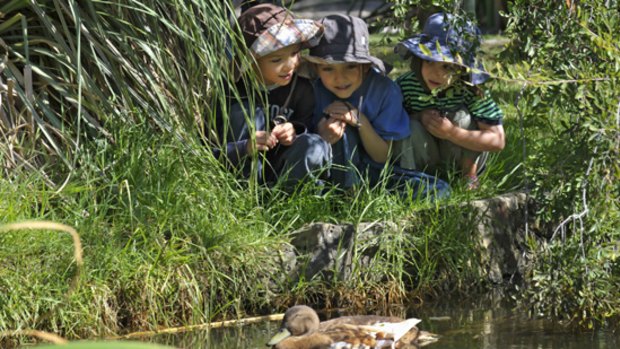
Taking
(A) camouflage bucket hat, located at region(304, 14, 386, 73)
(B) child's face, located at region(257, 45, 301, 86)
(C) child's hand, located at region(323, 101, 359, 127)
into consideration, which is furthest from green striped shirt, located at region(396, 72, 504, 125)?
(B) child's face, located at region(257, 45, 301, 86)

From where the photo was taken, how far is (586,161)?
4.41m

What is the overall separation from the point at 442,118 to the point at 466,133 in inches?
5.8

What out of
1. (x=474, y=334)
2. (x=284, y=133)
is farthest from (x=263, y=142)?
(x=474, y=334)

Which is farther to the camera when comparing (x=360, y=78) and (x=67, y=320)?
(x=360, y=78)

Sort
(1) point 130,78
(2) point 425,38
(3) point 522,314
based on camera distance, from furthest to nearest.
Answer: (2) point 425,38
(1) point 130,78
(3) point 522,314

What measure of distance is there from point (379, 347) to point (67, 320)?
1.23m

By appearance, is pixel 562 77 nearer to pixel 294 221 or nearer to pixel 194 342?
pixel 294 221

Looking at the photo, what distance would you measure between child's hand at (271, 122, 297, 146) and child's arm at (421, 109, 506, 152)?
2.50ft

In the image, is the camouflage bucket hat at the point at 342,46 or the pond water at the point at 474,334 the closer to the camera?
the pond water at the point at 474,334

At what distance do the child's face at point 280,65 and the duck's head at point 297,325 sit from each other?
5.25 feet

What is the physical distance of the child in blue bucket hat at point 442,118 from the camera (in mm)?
5711

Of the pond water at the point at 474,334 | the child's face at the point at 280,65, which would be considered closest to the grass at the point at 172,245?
the pond water at the point at 474,334

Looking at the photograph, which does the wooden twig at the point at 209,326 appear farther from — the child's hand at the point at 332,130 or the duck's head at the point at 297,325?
the child's hand at the point at 332,130

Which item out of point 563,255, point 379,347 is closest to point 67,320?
point 379,347
